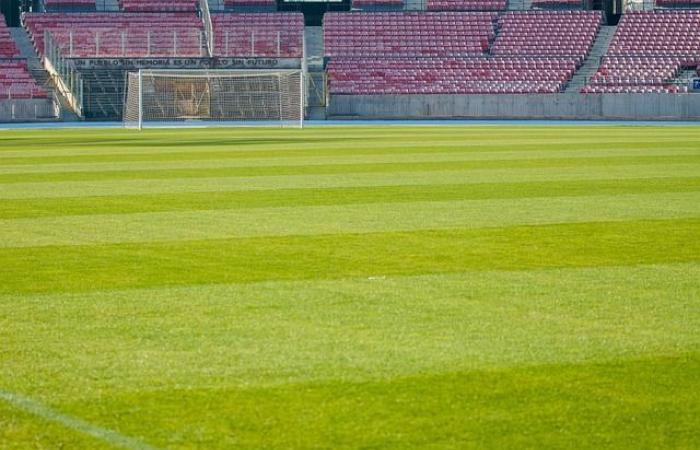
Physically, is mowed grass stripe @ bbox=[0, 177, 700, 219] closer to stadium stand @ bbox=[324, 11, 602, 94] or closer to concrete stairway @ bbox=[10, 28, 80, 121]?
concrete stairway @ bbox=[10, 28, 80, 121]

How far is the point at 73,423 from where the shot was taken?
18.9 ft

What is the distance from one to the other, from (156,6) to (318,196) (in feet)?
147

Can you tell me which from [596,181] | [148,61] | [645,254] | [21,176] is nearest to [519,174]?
[596,181]

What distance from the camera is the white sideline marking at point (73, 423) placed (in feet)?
17.8

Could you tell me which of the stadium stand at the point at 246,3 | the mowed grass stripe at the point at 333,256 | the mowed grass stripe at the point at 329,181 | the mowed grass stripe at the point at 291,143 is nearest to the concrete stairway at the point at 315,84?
the stadium stand at the point at 246,3

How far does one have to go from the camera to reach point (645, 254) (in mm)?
10852

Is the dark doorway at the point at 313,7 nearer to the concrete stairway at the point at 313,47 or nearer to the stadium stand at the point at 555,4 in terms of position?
the concrete stairway at the point at 313,47

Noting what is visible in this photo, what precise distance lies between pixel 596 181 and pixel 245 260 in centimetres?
892

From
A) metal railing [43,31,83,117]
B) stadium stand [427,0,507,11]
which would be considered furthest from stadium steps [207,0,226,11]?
metal railing [43,31,83,117]

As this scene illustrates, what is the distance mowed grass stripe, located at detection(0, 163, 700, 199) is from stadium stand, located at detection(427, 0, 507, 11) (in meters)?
40.3

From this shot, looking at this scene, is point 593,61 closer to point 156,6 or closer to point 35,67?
point 156,6

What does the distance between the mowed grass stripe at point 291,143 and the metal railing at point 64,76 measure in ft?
41.9

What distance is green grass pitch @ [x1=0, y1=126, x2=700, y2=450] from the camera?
5.80m

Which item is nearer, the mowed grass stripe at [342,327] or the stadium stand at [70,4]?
the mowed grass stripe at [342,327]
